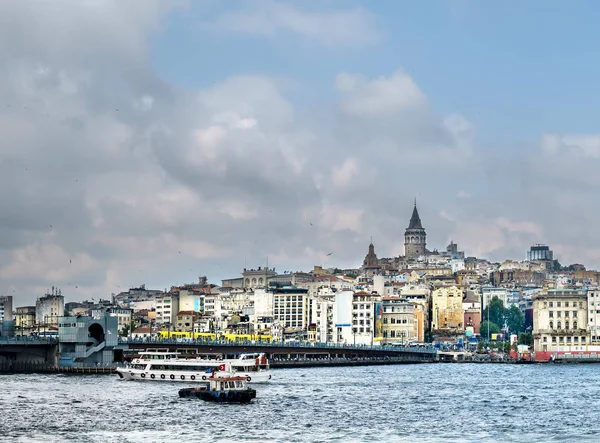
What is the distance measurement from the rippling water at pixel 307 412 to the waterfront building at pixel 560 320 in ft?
234

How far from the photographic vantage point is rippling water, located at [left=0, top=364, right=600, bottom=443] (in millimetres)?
67125

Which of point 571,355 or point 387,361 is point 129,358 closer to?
point 387,361

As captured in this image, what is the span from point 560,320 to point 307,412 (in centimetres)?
11842

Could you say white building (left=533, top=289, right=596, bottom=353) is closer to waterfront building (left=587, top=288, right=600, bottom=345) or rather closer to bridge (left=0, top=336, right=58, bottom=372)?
waterfront building (left=587, top=288, right=600, bottom=345)

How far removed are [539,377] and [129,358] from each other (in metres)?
43.8

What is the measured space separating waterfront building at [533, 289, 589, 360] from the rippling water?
71.3 metres

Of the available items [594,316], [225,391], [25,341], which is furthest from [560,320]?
[225,391]

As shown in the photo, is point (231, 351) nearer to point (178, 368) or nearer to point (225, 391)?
point (178, 368)

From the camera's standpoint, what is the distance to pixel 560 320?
630ft

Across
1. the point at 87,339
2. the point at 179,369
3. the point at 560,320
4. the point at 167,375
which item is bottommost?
the point at 167,375

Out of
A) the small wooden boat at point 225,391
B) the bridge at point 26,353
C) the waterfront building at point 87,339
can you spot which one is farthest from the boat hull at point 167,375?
the small wooden boat at point 225,391

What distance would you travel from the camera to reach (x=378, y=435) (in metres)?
67.6

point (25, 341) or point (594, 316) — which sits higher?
point (594, 316)

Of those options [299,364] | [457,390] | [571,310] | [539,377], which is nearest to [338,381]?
[457,390]
